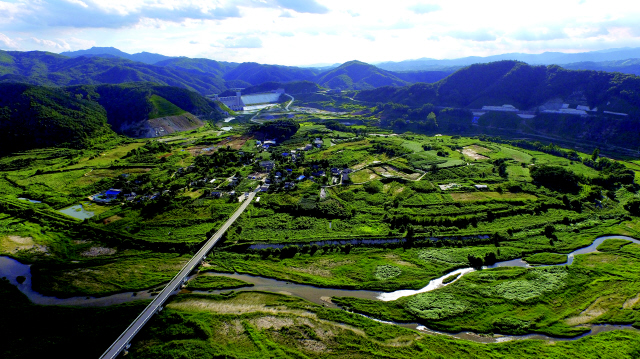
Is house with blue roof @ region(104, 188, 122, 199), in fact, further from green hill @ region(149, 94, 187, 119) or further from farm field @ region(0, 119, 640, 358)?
green hill @ region(149, 94, 187, 119)

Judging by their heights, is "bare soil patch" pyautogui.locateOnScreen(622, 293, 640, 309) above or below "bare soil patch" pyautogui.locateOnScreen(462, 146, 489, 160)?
below

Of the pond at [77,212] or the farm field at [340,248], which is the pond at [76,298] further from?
the pond at [77,212]

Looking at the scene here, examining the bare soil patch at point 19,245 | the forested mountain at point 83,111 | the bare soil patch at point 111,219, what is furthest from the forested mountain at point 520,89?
the bare soil patch at point 19,245

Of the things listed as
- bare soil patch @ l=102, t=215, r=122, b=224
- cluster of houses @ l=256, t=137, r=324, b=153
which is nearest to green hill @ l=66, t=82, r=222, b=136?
cluster of houses @ l=256, t=137, r=324, b=153

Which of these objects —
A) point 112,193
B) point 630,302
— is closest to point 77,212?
point 112,193

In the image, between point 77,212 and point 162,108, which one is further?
point 162,108

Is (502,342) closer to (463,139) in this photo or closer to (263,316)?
(263,316)

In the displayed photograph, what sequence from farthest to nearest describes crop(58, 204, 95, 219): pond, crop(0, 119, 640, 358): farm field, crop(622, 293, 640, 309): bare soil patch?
crop(58, 204, 95, 219): pond, crop(622, 293, 640, 309): bare soil patch, crop(0, 119, 640, 358): farm field

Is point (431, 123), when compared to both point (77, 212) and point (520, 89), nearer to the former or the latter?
point (520, 89)
